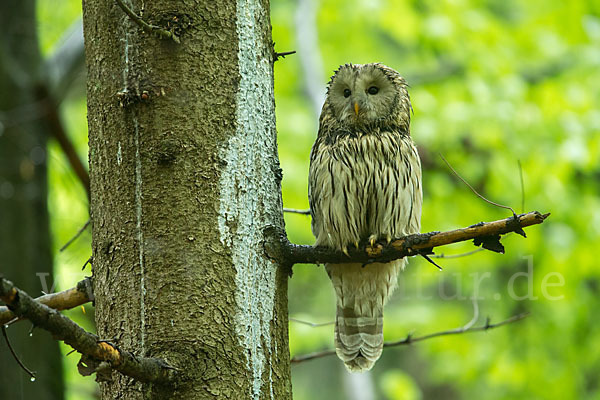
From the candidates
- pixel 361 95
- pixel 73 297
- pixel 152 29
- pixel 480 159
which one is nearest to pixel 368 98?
pixel 361 95

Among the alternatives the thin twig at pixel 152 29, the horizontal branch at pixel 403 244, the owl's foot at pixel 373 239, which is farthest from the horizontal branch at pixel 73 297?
the owl's foot at pixel 373 239

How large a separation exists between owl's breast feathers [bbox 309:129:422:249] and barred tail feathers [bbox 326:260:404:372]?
0.20 m

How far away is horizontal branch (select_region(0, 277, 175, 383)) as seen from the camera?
1327 mm

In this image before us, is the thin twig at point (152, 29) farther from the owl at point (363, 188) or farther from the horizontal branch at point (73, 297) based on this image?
the owl at point (363, 188)

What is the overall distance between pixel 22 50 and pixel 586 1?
14.8 feet

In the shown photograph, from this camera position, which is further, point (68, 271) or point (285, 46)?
point (285, 46)

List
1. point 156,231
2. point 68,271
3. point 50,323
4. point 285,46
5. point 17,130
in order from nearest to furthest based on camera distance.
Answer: point 50,323 → point 156,231 → point 17,130 → point 68,271 → point 285,46

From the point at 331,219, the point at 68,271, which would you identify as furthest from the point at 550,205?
the point at 68,271

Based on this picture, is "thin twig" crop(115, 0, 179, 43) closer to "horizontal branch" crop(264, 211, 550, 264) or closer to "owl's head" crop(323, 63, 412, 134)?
"horizontal branch" crop(264, 211, 550, 264)

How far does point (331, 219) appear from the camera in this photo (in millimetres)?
2705

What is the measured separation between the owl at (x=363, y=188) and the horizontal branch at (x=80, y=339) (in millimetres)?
1135

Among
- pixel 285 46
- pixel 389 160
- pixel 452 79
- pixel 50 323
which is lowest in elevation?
pixel 50 323

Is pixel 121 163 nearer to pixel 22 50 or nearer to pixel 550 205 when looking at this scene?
pixel 22 50

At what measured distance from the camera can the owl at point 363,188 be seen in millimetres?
2758
